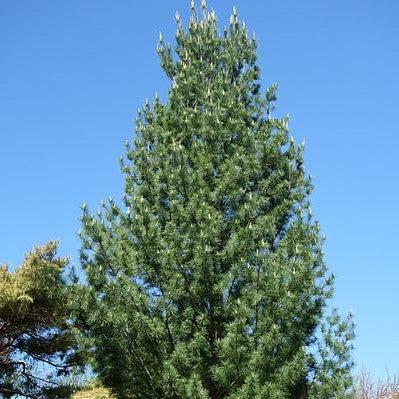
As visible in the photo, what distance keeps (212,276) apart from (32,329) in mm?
9200

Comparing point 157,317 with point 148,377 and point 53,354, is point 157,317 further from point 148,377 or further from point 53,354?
point 53,354

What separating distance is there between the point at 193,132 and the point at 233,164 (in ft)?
4.67

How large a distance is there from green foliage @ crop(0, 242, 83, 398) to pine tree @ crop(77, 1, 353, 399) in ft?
20.3

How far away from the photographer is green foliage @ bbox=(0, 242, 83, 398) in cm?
1486

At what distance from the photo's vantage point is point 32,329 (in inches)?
621

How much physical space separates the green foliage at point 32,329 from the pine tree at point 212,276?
20.3 ft

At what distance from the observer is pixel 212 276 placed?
28.1 feet

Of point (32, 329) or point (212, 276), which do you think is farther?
point (32, 329)

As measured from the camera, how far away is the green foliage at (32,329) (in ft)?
48.8

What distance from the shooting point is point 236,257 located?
876 cm

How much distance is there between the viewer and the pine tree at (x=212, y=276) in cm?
800

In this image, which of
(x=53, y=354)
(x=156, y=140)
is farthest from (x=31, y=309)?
A: (x=156, y=140)

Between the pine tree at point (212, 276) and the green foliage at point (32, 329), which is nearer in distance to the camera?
the pine tree at point (212, 276)

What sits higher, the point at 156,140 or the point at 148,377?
the point at 156,140
